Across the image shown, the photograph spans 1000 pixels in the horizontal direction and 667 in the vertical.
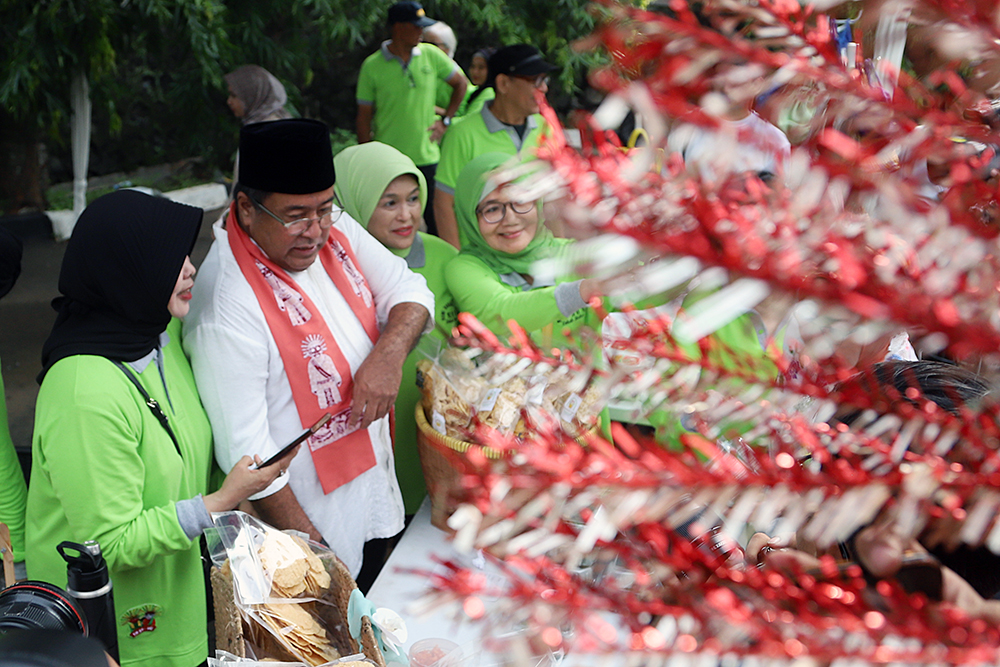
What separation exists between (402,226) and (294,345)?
2.62 feet

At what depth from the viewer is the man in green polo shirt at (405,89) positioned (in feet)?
16.8

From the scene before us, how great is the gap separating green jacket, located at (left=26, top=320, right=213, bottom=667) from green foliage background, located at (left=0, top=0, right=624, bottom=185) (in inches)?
95.7

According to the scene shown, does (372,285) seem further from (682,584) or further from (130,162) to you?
(130,162)

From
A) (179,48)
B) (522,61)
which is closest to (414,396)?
(522,61)

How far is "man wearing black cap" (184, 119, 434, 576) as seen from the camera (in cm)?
198

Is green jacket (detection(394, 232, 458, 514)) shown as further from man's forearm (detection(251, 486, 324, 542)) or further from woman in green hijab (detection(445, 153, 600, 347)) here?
man's forearm (detection(251, 486, 324, 542))

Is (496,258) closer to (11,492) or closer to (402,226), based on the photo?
(402,226)

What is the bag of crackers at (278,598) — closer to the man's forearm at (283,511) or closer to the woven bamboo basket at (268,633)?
the woven bamboo basket at (268,633)

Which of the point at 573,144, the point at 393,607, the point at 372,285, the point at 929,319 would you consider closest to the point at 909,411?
the point at 929,319

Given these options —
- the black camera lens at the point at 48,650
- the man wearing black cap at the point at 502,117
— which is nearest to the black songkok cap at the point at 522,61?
the man wearing black cap at the point at 502,117

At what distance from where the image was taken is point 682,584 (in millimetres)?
482

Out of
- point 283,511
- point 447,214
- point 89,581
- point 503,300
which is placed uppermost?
point 89,581

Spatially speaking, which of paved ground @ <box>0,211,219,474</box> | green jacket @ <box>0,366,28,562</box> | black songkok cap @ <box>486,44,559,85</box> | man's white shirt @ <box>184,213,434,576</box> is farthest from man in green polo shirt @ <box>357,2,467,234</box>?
green jacket @ <box>0,366,28,562</box>

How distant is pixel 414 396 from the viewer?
2.75 m
